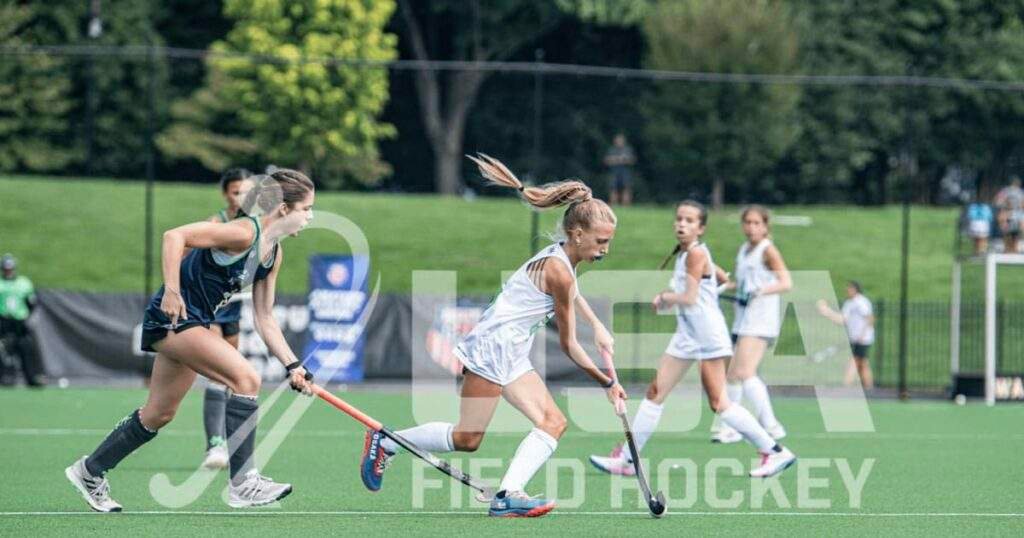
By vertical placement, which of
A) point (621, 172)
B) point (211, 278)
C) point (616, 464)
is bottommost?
point (616, 464)

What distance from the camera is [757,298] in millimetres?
12203

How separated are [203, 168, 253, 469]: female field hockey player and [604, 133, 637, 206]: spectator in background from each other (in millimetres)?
15698

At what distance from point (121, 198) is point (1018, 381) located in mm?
17411

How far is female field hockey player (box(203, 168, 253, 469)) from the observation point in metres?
10.5

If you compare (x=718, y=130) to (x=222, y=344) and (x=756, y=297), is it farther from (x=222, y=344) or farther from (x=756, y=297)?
(x=222, y=344)

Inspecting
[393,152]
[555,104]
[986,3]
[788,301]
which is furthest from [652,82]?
[986,3]

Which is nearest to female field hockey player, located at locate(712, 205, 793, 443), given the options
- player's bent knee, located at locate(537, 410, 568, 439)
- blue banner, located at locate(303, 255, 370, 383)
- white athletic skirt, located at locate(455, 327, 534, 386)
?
player's bent knee, located at locate(537, 410, 568, 439)

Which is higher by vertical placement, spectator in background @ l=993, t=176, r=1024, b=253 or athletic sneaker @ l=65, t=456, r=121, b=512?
spectator in background @ l=993, t=176, r=1024, b=253

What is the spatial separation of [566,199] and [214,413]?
3880 mm

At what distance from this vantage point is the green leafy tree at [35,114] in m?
26.5

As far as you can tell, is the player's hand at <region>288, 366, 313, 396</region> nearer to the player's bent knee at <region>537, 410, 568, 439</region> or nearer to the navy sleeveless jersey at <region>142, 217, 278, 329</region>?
the navy sleeveless jersey at <region>142, 217, 278, 329</region>

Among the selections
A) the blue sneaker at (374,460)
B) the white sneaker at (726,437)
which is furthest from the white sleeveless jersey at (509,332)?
the white sneaker at (726,437)

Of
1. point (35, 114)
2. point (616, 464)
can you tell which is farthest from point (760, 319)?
point (35, 114)

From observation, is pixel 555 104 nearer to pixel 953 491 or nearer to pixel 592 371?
pixel 953 491
